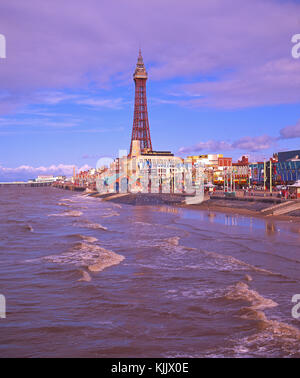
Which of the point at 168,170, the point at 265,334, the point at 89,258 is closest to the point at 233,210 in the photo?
the point at 89,258

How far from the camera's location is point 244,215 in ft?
115

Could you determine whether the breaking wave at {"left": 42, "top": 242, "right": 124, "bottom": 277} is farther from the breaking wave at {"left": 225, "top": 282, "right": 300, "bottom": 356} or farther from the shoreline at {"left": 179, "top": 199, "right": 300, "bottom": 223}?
the shoreline at {"left": 179, "top": 199, "right": 300, "bottom": 223}

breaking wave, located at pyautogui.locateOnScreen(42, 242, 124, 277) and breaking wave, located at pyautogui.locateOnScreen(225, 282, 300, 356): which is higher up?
breaking wave, located at pyautogui.locateOnScreen(42, 242, 124, 277)

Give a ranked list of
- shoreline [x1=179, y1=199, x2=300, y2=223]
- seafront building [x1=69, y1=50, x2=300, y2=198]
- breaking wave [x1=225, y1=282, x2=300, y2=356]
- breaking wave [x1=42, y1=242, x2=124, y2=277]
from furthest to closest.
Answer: seafront building [x1=69, y1=50, x2=300, y2=198] → shoreline [x1=179, y1=199, x2=300, y2=223] → breaking wave [x1=42, y1=242, x2=124, y2=277] → breaking wave [x1=225, y1=282, x2=300, y2=356]

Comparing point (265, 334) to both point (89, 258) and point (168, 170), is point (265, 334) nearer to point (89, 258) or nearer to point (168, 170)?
point (89, 258)

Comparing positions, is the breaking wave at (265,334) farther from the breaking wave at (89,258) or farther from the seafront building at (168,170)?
the seafront building at (168,170)

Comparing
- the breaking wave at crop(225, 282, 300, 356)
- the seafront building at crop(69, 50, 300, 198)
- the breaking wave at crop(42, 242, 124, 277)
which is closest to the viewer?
the breaking wave at crop(225, 282, 300, 356)

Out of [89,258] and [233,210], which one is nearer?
[89,258]

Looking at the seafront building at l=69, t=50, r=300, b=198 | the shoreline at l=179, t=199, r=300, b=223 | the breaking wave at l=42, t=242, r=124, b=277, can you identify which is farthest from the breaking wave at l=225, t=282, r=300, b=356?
the seafront building at l=69, t=50, r=300, b=198

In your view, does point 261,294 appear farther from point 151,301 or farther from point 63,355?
point 63,355

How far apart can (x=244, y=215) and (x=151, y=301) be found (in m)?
26.3

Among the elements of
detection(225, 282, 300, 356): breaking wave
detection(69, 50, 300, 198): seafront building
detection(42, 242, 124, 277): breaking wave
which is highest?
detection(69, 50, 300, 198): seafront building

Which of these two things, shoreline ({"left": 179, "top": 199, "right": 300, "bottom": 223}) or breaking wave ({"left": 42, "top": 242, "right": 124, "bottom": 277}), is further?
shoreline ({"left": 179, "top": 199, "right": 300, "bottom": 223})
